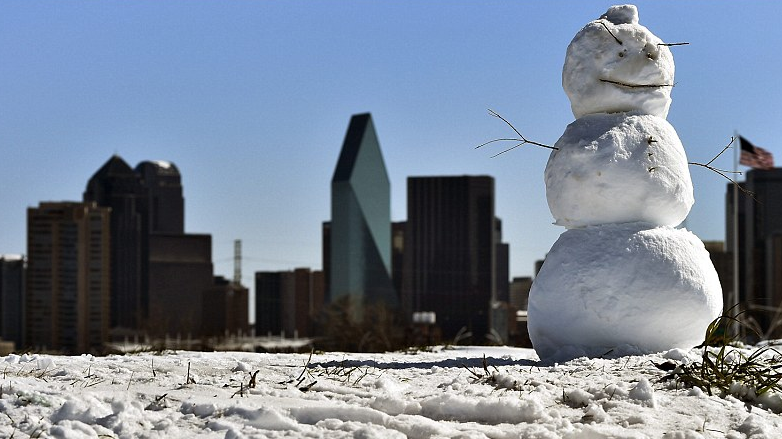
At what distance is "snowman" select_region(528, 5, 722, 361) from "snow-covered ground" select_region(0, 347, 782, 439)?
5.46ft

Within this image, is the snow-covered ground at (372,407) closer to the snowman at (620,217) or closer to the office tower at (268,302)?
the snowman at (620,217)

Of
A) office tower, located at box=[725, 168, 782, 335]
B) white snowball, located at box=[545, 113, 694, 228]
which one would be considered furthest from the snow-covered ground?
office tower, located at box=[725, 168, 782, 335]

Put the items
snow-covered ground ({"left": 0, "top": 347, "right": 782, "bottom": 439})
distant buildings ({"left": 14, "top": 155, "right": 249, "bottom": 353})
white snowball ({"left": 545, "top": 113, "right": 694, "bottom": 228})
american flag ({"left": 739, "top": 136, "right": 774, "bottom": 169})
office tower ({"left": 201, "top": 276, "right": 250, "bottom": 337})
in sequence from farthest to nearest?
distant buildings ({"left": 14, "top": 155, "right": 249, "bottom": 353}), office tower ({"left": 201, "top": 276, "right": 250, "bottom": 337}), american flag ({"left": 739, "top": 136, "right": 774, "bottom": 169}), white snowball ({"left": 545, "top": 113, "right": 694, "bottom": 228}), snow-covered ground ({"left": 0, "top": 347, "right": 782, "bottom": 439})

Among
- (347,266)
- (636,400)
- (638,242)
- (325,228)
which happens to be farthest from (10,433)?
(325,228)

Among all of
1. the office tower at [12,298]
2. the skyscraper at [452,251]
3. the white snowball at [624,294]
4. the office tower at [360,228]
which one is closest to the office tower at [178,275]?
the office tower at [12,298]

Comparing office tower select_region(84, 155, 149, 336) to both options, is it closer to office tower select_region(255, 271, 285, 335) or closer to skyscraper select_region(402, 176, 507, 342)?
office tower select_region(255, 271, 285, 335)

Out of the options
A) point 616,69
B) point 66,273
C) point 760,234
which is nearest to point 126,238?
point 66,273

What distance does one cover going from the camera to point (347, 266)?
81812 mm

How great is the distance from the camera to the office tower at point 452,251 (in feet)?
296

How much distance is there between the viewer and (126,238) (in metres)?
114

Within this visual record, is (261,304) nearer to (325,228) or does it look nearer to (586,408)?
(325,228)

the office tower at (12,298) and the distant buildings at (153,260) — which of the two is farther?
the office tower at (12,298)

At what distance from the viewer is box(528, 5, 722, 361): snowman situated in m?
7.92

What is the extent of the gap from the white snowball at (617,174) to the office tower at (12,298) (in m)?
100
